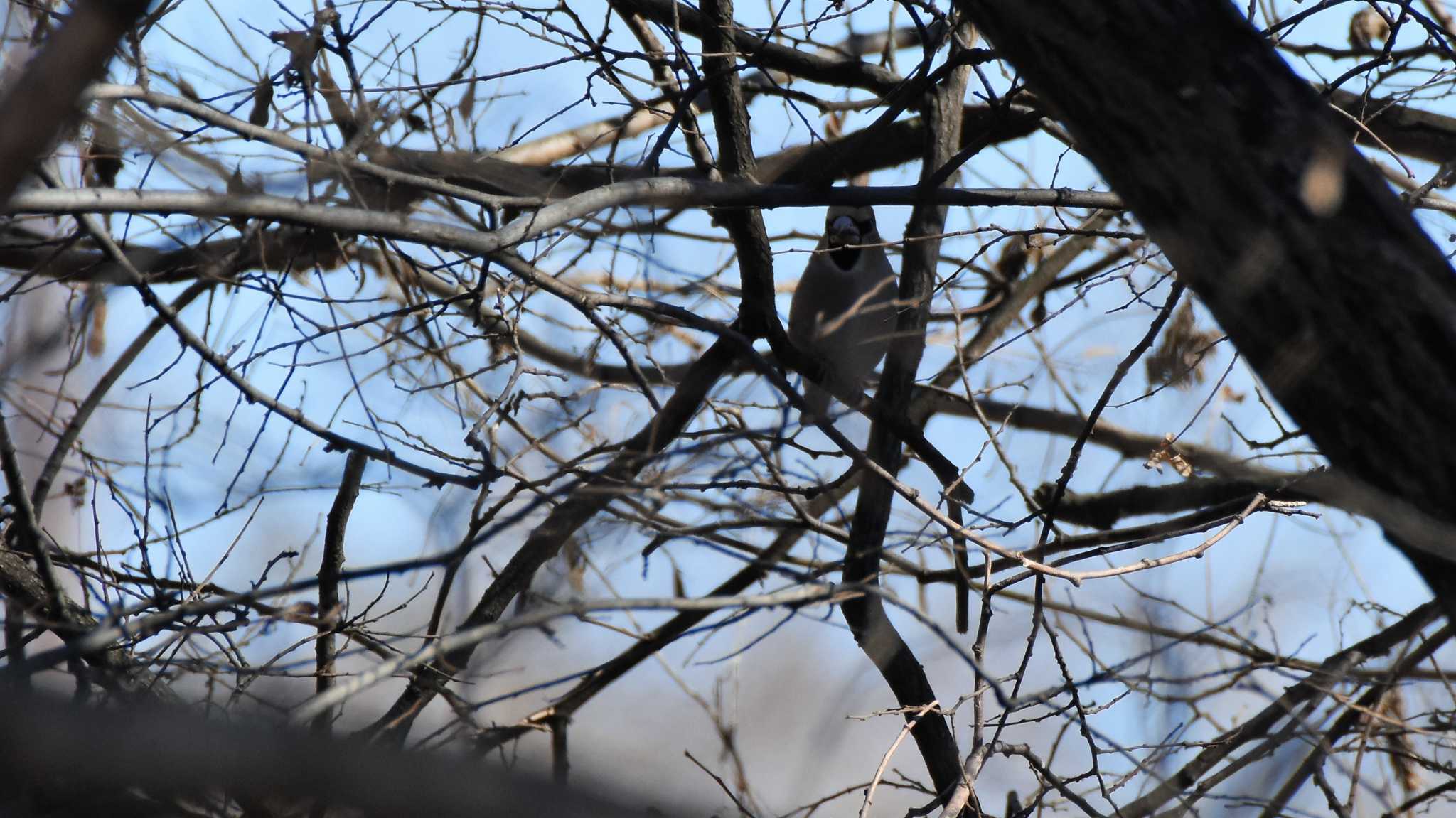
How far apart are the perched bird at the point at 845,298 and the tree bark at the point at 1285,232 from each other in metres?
2.47

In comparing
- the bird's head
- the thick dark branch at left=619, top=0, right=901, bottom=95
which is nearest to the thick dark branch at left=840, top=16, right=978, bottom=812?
the thick dark branch at left=619, top=0, right=901, bottom=95

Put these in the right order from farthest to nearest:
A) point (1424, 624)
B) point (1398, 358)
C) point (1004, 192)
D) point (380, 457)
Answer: point (1424, 624) < point (1004, 192) < point (380, 457) < point (1398, 358)

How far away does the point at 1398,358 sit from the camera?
Answer: 1404mm

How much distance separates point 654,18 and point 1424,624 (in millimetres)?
2455

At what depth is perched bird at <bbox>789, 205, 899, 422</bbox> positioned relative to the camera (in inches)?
163

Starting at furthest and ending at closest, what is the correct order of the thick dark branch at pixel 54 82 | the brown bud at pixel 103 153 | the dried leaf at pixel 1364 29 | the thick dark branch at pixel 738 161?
the dried leaf at pixel 1364 29
the thick dark branch at pixel 738 161
the brown bud at pixel 103 153
the thick dark branch at pixel 54 82

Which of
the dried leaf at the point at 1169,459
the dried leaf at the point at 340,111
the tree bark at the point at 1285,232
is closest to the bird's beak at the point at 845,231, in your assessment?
the dried leaf at the point at 1169,459

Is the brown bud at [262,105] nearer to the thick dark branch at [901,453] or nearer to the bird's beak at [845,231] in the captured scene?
the thick dark branch at [901,453]

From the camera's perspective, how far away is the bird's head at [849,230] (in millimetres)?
4582

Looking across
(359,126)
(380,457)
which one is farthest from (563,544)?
(359,126)

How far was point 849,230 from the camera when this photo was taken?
4.60 m

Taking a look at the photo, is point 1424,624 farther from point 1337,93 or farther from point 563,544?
point 563,544

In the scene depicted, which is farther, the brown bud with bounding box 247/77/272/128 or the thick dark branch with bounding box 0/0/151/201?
the brown bud with bounding box 247/77/272/128

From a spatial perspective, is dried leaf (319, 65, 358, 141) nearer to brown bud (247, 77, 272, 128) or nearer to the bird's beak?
brown bud (247, 77, 272, 128)
